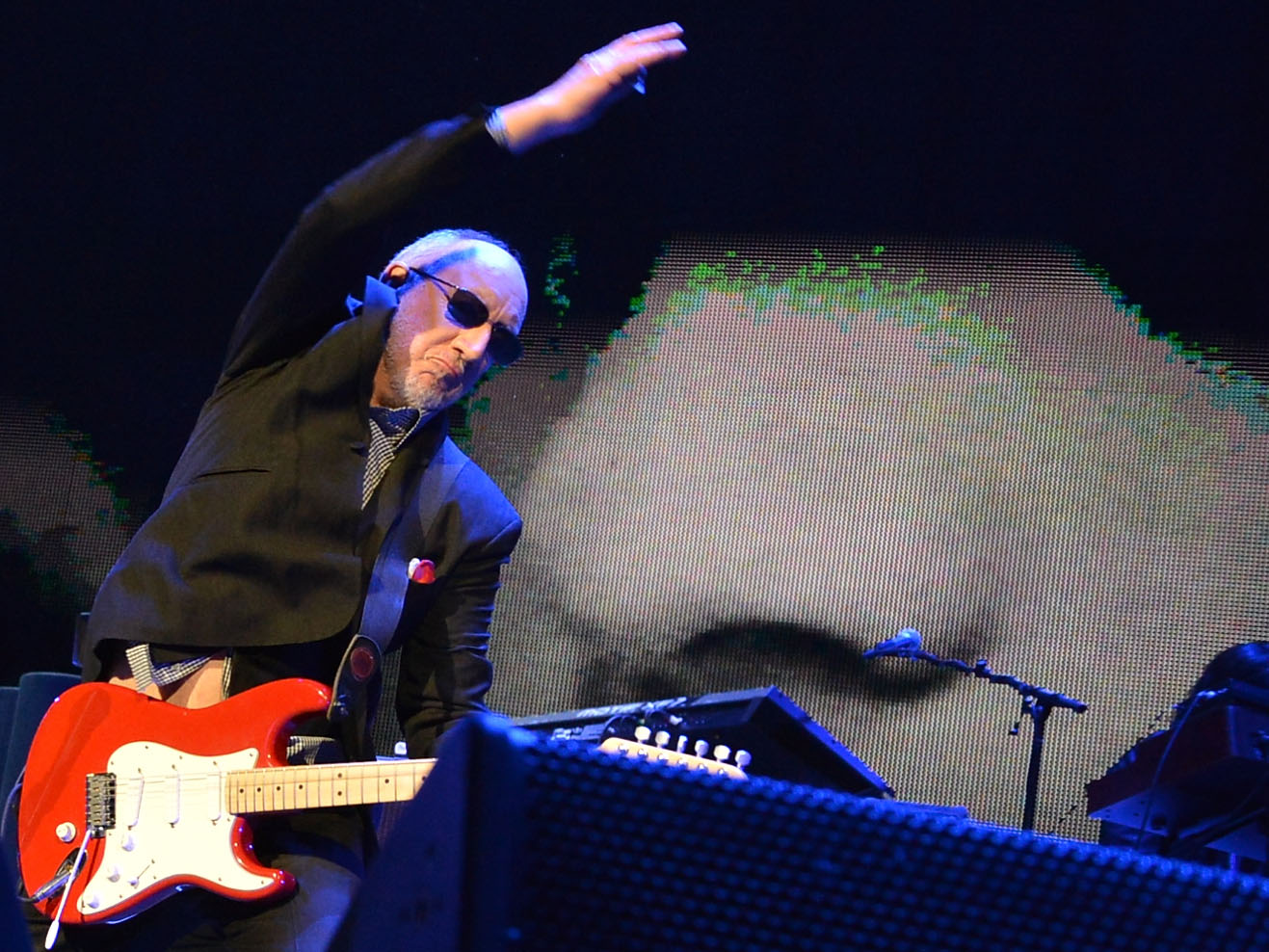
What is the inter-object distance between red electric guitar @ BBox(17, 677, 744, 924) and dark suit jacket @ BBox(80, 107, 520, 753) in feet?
0.29

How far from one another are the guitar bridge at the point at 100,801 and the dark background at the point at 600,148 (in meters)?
2.65

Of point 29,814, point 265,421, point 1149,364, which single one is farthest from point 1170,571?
point 29,814

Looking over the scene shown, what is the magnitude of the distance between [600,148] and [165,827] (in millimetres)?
2939

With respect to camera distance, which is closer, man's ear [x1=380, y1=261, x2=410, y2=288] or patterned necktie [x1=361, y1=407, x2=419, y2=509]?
patterned necktie [x1=361, y1=407, x2=419, y2=509]

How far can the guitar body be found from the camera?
199 cm

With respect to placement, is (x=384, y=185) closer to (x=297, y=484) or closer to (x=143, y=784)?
(x=297, y=484)

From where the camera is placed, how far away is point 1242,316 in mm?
3920

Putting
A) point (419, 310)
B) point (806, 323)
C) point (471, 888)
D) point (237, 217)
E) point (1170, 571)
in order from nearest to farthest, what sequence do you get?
point (471, 888) < point (419, 310) < point (1170, 571) < point (806, 323) < point (237, 217)

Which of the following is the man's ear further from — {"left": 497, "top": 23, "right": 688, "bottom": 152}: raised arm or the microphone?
the microphone

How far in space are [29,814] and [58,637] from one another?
282 centimetres

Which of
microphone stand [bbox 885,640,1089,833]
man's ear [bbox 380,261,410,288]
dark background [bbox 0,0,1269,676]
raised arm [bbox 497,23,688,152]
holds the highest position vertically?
dark background [bbox 0,0,1269,676]

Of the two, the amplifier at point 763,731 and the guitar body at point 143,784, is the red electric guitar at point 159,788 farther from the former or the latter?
the amplifier at point 763,731

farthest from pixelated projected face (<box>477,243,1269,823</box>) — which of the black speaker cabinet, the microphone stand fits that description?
the black speaker cabinet

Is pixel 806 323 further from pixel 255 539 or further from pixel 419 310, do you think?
pixel 255 539
